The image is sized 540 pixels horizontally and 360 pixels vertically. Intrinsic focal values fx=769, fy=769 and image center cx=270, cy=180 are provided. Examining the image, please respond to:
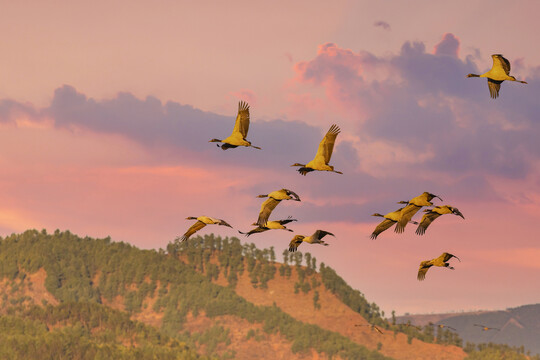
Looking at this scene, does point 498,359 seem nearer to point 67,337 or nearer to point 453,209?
point 67,337

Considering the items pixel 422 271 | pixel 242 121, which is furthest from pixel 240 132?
pixel 422 271

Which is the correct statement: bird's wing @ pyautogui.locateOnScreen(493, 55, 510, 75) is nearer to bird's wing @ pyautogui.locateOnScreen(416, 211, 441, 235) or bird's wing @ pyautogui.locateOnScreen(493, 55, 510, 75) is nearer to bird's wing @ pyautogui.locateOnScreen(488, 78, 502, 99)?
bird's wing @ pyautogui.locateOnScreen(488, 78, 502, 99)

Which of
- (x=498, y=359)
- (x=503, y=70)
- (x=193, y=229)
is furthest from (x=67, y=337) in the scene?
(x=503, y=70)

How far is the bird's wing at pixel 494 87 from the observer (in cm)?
3941

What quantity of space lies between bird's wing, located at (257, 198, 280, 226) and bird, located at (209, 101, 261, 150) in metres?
3.17

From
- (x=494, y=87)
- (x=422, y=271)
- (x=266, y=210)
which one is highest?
(x=494, y=87)

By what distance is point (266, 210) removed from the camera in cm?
4078

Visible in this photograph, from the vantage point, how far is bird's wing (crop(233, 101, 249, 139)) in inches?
1655

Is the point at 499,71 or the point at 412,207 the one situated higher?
the point at 499,71

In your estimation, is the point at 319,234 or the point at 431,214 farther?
the point at 431,214

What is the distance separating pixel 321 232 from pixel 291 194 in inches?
102

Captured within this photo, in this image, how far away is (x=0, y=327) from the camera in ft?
570

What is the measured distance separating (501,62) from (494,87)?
1.42 m

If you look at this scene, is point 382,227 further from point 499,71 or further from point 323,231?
point 499,71
